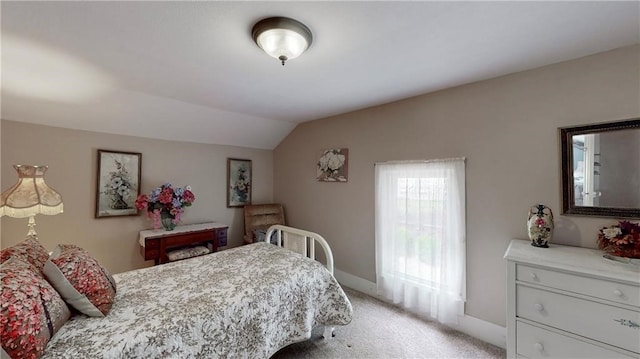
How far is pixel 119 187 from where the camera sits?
9.73 ft

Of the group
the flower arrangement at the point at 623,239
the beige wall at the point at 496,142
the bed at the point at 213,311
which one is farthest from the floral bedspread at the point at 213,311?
Answer: the flower arrangement at the point at 623,239

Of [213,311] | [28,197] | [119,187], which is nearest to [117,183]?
[119,187]

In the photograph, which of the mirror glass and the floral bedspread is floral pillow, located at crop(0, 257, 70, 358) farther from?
the mirror glass

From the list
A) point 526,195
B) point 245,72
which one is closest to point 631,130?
point 526,195

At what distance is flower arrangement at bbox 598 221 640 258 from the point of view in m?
1.41

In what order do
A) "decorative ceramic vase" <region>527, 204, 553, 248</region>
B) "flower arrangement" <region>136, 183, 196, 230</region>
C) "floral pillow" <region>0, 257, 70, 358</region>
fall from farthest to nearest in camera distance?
"flower arrangement" <region>136, 183, 196, 230</region> → "decorative ceramic vase" <region>527, 204, 553, 248</region> → "floral pillow" <region>0, 257, 70, 358</region>

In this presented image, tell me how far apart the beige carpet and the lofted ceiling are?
229 cm

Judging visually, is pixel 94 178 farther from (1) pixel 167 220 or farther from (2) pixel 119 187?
(1) pixel 167 220

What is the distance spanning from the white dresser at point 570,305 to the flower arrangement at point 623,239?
0.09m

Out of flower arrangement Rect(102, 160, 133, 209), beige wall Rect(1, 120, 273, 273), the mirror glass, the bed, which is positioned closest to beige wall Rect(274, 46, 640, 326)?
the mirror glass

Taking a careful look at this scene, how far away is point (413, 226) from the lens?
2.62 metres

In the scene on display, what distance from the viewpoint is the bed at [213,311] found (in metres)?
1.17

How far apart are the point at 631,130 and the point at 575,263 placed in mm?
988

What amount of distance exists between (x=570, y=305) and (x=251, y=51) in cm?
255
